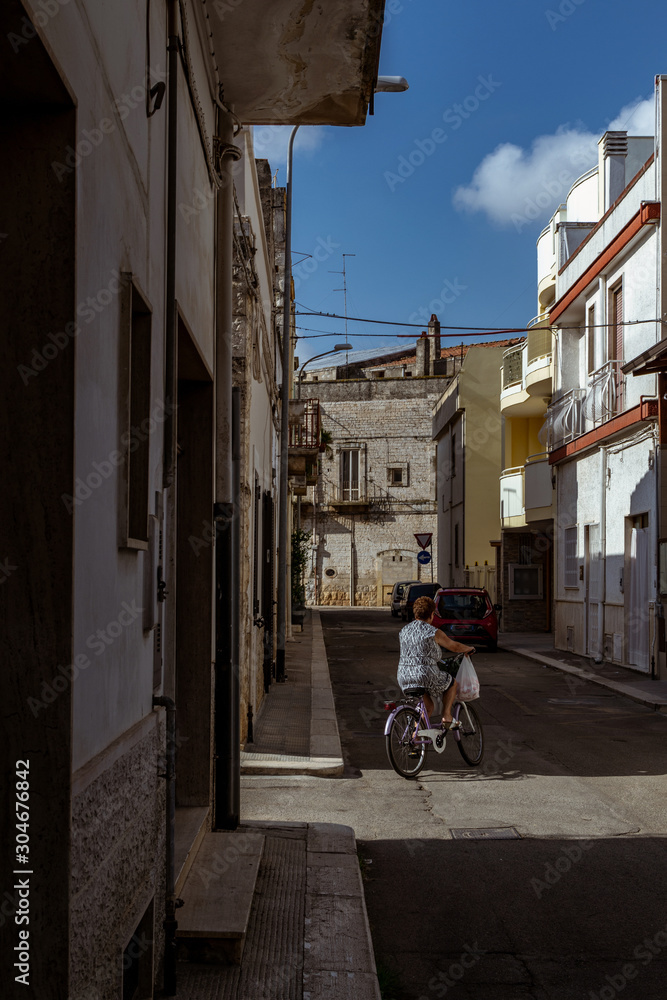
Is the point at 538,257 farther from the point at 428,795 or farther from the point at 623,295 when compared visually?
the point at 428,795

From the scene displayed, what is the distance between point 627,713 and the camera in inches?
560

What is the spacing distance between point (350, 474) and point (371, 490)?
1.42 m

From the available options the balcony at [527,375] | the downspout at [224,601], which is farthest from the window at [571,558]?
the downspout at [224,601]

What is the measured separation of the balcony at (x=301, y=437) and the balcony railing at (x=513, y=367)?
18.8ft

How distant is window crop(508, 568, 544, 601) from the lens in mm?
33031

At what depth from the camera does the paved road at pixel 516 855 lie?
5.02 metres

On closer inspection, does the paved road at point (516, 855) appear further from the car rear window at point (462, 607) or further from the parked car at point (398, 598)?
the parked car at point (398, 598)

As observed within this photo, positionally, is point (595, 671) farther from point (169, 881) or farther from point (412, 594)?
point (412, 594)

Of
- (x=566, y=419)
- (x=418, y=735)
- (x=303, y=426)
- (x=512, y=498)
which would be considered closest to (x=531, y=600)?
(x=512, y=498)

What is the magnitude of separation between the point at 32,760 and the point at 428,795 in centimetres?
678

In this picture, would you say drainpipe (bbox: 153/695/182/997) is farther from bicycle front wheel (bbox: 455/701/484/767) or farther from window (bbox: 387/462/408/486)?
window (bbox: 387/462/408/486)

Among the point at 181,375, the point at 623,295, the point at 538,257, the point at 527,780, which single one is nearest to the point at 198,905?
the point at 181,375

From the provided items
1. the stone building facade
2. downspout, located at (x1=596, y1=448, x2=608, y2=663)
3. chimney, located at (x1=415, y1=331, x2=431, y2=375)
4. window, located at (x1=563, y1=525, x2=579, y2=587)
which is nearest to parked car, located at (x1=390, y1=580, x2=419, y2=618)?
the stone building facade

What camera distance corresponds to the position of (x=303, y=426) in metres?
29.0
